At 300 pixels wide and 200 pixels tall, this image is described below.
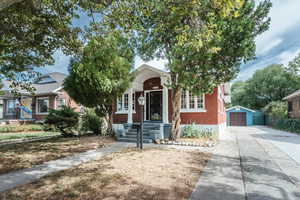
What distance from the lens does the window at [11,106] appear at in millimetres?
19891

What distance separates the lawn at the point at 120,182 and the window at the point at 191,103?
5.60m

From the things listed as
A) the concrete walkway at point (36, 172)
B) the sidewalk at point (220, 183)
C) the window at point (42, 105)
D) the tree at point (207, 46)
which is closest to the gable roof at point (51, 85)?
the window at point (42, 105)

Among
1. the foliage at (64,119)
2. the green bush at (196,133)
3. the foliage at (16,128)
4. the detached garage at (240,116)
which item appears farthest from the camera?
the detached garage at (240,116)

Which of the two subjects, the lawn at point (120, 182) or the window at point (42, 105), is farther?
the window at point (42, 105)

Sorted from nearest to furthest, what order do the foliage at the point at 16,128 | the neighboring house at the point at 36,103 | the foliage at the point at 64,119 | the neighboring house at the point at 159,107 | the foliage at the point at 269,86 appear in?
1. the neighboring house at the point at 159,107
2. the foliage at the point at 64,119
3. the foliage at the point at 16,128
4. the neighboring house at the point at 36,103
5. the foliage at the point at 269,86

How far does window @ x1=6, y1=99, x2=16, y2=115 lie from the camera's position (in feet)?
65.3

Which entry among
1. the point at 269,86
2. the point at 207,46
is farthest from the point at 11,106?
the point at 269,86

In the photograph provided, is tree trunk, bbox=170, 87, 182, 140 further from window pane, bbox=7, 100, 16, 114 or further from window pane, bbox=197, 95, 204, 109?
window pane, bbox=7, 100, 16, 114

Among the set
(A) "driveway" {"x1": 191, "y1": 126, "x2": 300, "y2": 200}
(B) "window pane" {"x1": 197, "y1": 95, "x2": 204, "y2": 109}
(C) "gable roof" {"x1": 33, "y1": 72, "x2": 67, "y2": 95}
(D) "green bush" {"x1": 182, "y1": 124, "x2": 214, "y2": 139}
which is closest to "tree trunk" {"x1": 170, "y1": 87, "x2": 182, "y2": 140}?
(D) "green bush" {"x1": 182, "y1": 124, "x2": 214, "y2": 139}

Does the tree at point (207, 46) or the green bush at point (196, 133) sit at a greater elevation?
the tree at point (207, 46)

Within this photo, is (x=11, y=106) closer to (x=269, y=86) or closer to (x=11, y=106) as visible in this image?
(x=11, y=106)

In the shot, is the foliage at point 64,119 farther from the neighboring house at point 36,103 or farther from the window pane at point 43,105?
the window pane at point 43,105

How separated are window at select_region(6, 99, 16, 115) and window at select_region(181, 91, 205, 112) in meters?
20.8

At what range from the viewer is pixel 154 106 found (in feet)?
39.7
